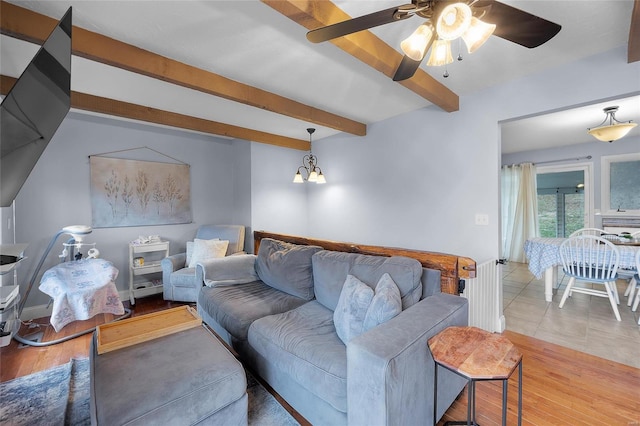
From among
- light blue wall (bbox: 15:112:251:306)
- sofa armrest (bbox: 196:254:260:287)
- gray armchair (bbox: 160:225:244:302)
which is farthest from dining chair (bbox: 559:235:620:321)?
gray armchair (bbox: 160:225:244:302)

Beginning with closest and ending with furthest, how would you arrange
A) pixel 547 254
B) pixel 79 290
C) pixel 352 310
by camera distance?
pixel 352 310, pixel 79 290, pixel 547 254

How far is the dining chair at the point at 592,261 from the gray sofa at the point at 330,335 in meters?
2.41

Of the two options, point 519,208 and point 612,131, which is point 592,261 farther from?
point 519,208

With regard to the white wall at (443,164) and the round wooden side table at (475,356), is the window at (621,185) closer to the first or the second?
the white wall at (443,164)

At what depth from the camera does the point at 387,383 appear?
3.55ft

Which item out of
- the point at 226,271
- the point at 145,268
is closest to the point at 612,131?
the point at 226,271

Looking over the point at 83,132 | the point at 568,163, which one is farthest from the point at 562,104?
the point at 83,132

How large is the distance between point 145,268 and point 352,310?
3.14 m

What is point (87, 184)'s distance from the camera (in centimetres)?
338

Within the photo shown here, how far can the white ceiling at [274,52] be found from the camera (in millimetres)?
1583

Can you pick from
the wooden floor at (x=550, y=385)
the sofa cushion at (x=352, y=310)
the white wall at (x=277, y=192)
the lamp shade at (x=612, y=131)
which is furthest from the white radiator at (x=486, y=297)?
the white wall at (x=277, y=192)

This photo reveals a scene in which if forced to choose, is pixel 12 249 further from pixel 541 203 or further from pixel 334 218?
pixel 541 203

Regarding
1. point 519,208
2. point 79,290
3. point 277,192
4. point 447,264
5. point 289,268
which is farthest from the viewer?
point 519,208

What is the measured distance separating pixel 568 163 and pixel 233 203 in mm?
6367
